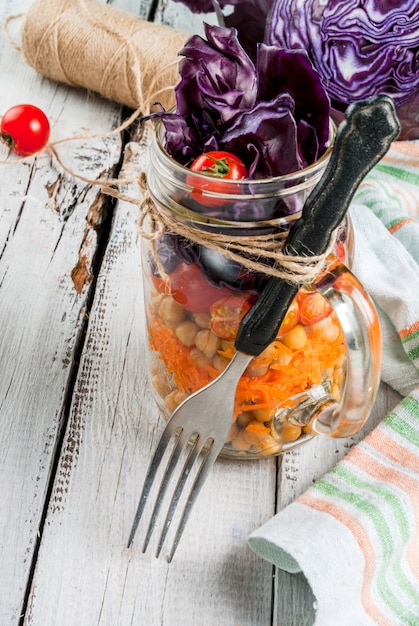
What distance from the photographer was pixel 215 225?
71 centimetres

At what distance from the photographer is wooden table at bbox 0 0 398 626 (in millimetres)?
798

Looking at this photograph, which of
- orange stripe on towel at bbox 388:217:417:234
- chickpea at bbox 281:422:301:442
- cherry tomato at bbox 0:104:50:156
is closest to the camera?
chickpea at bbox 281:422:301:442

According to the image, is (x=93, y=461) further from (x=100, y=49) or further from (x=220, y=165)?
(x=100, y=49)

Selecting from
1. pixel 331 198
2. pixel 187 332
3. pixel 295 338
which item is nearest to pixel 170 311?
pixel 187 332

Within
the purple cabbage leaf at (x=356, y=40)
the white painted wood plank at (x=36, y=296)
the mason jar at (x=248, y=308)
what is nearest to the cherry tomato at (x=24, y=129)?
the white painted wood plank at (x=36, y=296)

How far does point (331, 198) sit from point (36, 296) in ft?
1.98

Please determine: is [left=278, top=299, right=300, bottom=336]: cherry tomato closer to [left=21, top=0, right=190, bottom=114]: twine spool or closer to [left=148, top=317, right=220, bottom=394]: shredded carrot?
[left=148, top=317, right=220, bottom=394]: shredded carrot

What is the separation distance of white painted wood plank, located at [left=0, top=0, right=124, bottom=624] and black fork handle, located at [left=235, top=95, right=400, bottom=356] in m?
0.33

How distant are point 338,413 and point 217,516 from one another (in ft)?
0.68

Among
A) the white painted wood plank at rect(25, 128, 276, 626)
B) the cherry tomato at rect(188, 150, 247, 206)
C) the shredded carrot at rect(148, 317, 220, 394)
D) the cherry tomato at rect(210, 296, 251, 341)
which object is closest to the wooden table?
the white painted wood plank at rect(25, 128, 276, 626)

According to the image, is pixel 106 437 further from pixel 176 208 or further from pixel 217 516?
pixel 176 208

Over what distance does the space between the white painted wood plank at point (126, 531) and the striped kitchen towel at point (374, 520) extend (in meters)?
0.05

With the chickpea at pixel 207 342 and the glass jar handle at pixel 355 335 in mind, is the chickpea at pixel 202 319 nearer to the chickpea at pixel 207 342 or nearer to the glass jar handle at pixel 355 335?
the chickpea at pixel 207 342

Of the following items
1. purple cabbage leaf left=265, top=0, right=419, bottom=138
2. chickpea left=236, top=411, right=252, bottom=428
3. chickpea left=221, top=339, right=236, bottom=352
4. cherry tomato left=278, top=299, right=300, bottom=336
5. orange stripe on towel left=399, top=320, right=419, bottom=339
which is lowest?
chickpea left=236, top=411, right=252, bottom=428
